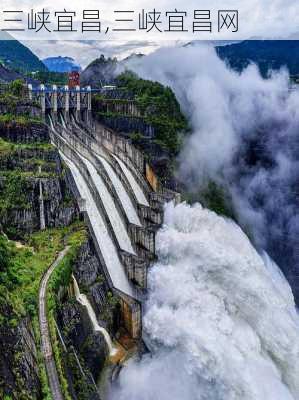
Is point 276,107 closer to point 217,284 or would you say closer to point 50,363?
point 217,284

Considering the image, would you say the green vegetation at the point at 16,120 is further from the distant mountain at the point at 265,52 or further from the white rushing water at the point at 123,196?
the distant mountain at the point at 265,52

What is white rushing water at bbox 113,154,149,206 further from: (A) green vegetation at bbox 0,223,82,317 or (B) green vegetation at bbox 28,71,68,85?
(B) green vegetation at bbox 28,71,68,85

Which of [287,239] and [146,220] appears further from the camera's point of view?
[287,239]

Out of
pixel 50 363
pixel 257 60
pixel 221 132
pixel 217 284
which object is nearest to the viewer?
pixel 50 363

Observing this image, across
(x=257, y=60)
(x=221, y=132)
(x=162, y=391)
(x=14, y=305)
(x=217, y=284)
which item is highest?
(x=257, y=60)

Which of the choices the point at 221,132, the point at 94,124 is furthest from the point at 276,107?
the point at 94,124

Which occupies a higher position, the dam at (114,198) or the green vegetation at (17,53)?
the green vegetation at (17,53)

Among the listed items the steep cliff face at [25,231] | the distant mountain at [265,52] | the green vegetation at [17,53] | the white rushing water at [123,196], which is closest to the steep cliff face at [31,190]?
the steep cliff face at [25,231]
